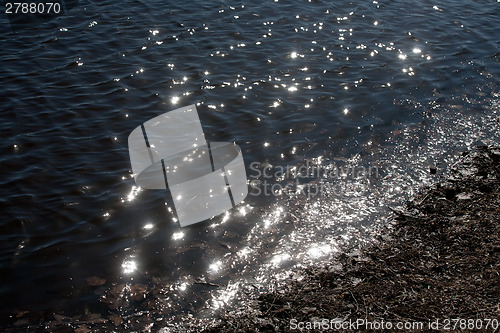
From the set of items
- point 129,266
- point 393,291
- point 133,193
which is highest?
point 393,291

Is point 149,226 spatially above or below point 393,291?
below

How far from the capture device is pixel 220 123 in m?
7.63

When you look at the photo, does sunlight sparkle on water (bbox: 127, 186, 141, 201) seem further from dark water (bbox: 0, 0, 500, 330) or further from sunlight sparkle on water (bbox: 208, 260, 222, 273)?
sunlight sparkle on water (bbox: 208, 260, 222, 273)

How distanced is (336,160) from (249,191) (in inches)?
57.4

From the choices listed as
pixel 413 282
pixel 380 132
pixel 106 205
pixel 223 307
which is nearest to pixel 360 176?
pixel 380 132

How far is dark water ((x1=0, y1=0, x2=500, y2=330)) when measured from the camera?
17.1 ft


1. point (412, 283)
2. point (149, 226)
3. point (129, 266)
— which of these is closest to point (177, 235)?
point (149, 226)

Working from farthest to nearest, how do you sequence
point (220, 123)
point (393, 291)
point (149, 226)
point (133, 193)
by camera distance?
1. point (220, 123)
2. point (133, 193)
3. point (149, 226)
4. point (393, 291)

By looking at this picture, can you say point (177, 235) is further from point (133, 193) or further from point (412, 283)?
point (412, 283)

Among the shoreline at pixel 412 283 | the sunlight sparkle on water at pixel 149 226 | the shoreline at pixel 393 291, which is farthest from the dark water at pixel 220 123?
the shoreline at pixel 412 283

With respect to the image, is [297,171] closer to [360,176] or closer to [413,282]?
[360,176]

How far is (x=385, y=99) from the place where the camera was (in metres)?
8.42

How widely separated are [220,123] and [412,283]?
164 inches

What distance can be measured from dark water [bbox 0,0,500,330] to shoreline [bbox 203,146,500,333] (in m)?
0.34
